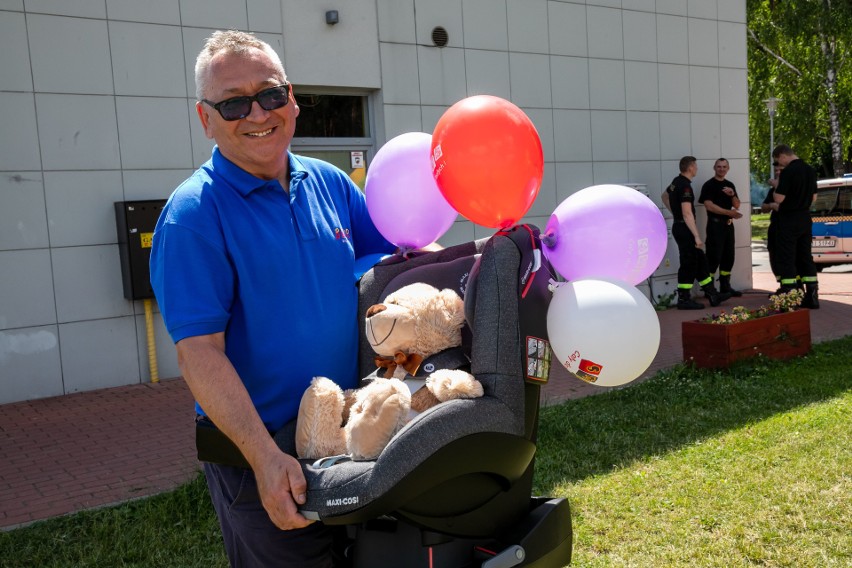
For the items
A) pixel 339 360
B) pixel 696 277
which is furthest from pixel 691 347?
pixel 339 360

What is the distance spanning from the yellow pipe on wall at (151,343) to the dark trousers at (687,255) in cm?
743

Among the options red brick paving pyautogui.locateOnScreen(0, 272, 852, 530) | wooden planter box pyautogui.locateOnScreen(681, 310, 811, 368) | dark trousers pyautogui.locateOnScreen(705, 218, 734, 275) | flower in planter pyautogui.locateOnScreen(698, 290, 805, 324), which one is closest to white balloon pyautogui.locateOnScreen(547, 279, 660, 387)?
red brick paving pyautogui.locateOnScreen(0, 272, 852, 530)

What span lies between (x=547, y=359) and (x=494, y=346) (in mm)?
208

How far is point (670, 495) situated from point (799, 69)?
26583 mm

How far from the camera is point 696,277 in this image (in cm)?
1207

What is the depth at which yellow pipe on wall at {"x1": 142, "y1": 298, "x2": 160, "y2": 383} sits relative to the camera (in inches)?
315

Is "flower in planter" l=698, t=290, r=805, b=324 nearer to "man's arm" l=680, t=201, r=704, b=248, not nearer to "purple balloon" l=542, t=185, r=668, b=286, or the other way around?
"man's arm" l=680, t=201, r=704, b=248

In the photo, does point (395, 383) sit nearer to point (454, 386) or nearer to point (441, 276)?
point (454, 386)

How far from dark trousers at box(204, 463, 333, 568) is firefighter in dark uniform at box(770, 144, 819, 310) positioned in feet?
31.9

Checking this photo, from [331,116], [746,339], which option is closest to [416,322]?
[746,339]

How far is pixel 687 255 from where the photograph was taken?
11.5m

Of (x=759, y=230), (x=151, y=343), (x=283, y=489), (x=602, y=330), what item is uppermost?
(x=602, y=330)

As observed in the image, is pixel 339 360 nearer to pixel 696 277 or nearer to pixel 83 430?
pixel 83 430

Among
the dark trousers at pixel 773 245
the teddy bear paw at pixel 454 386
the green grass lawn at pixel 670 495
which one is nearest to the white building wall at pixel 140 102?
the dark trousers at pixel 773 245
